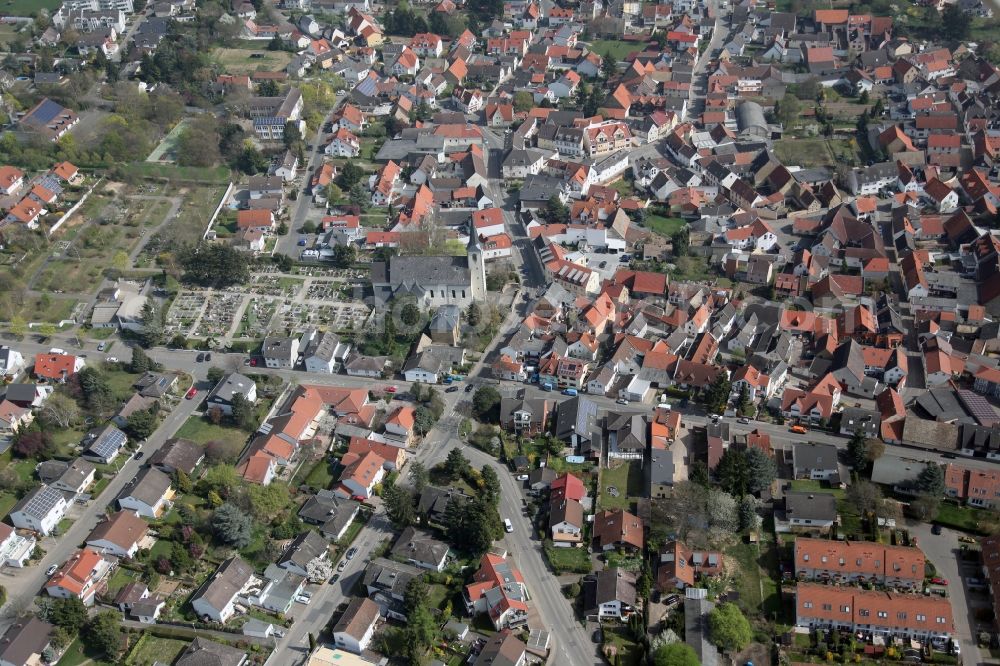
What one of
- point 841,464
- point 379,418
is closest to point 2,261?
point 379,418

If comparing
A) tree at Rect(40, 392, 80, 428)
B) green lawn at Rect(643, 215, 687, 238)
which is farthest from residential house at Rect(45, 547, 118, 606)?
green lawn at Rect(643, 215, 687, 238)

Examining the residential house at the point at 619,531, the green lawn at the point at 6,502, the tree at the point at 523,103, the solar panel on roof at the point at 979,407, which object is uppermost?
the tree at the point at 523,103

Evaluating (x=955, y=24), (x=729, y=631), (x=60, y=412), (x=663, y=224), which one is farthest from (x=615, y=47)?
(x=729, y=631)

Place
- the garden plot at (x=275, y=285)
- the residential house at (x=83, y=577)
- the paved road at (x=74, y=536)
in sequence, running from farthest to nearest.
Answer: the garden plot at (x=275, y=285) < the paved road at (x=74, y=536) < the residential house at (x=83, y=577)

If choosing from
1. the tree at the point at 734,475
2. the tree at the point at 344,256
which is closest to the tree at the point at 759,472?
the tree at the point at 734,475

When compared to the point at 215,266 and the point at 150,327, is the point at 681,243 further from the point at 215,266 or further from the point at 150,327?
the point at 150,327

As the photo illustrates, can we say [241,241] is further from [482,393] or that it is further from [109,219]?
[482,393]

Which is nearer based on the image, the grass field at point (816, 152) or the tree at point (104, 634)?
the tree at point (104, 634)

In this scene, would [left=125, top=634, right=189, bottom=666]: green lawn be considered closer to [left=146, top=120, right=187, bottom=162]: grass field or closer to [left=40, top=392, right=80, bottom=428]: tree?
[left=40, top=392, right=80, bottom=428]: tree

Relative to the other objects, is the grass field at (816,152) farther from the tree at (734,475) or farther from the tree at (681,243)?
the tree at (734,475)
